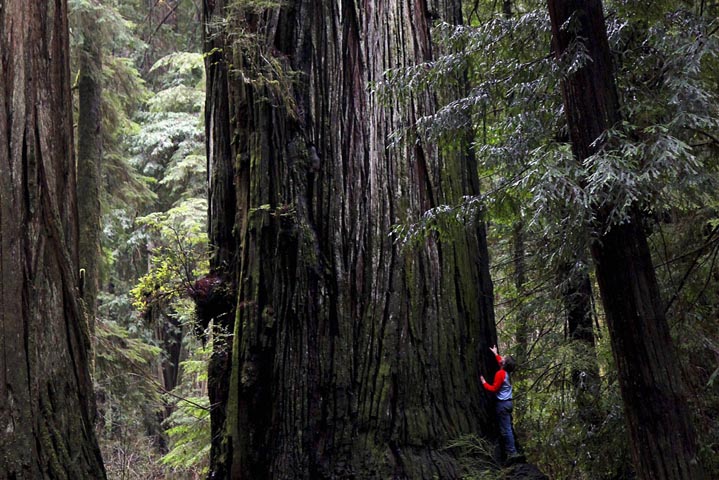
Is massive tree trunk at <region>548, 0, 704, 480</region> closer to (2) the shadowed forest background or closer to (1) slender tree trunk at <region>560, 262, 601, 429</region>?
(2) the shadowed forest background

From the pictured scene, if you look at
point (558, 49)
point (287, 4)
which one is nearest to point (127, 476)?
point (287, 4)

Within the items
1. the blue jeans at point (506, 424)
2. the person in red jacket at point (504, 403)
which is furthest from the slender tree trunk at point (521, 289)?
the blue jeans at point (506, 424)

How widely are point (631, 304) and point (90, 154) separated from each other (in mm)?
9898

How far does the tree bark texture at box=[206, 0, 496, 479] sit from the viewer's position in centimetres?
550

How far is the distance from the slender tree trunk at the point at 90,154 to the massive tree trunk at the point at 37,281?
588 centimetres

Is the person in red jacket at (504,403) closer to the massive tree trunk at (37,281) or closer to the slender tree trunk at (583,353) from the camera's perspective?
the slender tree trunk at (583,353)

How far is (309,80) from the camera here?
611 centimetres

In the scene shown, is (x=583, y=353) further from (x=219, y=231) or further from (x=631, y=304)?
(x=219, y=231)

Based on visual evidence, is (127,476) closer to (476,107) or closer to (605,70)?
(476,107)

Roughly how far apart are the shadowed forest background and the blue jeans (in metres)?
0.11

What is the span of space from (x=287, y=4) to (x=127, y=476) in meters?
7.07

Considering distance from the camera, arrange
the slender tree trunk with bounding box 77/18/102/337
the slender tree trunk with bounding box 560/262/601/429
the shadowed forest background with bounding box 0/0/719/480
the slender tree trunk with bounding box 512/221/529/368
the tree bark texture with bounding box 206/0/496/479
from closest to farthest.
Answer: the shadowed forest background with bounding box 0/0/719/480 → the tree bark texture with bounding box 206/0/496/479 → the slender tree trunk with bounding box 560/262/601/429 → the slender tree trunk with bounding box 512/221/529/368 → the slender tree trunk with bounding box 77/18/102/337

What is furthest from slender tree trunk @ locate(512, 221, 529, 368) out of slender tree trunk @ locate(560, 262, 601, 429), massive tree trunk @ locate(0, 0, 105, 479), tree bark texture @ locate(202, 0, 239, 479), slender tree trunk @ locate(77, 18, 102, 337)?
slender tree trunk @ locate(77, 18, 102, 337)

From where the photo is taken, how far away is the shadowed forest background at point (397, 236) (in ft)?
13.3
